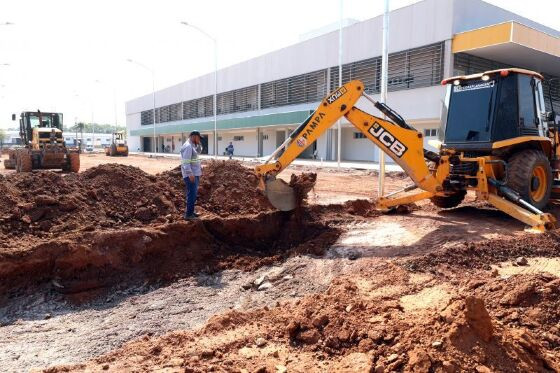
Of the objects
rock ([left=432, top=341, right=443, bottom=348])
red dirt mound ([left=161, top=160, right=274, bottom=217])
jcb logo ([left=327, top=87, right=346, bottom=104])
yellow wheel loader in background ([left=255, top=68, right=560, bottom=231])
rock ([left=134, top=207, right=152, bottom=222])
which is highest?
jcb logo ([left=327, top=87, right=346, bottom=104])

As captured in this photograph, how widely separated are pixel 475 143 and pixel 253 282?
16.2 feet

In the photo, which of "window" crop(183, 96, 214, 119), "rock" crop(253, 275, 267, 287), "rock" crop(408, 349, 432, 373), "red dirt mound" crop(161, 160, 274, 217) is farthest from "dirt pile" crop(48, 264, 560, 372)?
"window" crop(183, 96, 214, 119)

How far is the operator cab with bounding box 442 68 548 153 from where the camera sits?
7836 millimetres

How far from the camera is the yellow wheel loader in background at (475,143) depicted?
24.0ft

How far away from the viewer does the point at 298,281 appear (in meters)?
6.05

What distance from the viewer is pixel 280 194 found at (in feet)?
25.1

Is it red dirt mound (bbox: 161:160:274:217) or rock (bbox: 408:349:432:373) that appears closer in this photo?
rock (bbox: 408:349:432:373)

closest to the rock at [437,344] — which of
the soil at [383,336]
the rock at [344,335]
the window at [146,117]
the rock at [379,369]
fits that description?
the soil at [383,336]

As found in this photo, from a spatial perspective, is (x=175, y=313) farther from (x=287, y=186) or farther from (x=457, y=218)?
(x=457, y=218)

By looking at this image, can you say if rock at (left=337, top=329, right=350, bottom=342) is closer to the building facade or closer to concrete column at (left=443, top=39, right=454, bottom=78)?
the building facade

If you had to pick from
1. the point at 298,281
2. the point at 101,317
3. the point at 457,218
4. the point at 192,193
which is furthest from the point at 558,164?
the point at 101,317

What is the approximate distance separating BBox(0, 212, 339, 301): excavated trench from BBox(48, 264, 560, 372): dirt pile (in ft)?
7.54

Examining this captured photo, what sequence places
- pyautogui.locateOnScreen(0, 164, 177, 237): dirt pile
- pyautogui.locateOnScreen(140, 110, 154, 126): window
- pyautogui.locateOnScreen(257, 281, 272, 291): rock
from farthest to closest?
pyautogui.locateOnScreen(140, 110, 154, 126): window < pyautogui.locateOnScreen(0, 164, 177, 237): dirt pile < pyautogui.locateOnScreen(257, 281, 272, 291): rock

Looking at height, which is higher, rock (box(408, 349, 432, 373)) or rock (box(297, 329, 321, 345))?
rock (box(408, 349, 432, 373))
